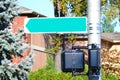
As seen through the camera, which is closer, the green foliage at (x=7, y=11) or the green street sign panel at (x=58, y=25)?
the green street sign panel at (x=58, y=25)

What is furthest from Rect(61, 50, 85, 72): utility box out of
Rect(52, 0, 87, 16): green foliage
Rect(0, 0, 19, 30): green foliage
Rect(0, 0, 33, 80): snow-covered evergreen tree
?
Rect(52, 0, 87, 16): green foliage

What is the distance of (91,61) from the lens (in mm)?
6570

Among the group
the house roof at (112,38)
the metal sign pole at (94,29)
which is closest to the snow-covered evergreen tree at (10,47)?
the metal sign pole at (94,29)

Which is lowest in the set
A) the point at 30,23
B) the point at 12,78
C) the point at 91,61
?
the point at 12,78

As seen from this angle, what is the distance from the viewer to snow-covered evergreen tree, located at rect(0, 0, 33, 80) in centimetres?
905

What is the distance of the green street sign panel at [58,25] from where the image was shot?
7219mm

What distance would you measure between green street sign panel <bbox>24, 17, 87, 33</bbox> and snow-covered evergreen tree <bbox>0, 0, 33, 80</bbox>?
5.39 feet

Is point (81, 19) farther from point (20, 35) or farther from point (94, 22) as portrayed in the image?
point (20, 35)

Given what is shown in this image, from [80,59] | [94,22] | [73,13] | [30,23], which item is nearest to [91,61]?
[80,59]

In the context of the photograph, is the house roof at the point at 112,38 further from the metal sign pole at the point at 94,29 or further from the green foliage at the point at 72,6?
the metal sign pole at the point at 94,29

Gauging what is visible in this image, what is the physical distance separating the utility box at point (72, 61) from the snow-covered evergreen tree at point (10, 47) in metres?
2.66

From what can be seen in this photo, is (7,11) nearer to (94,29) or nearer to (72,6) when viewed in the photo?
(94,29)

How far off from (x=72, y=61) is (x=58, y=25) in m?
0.96

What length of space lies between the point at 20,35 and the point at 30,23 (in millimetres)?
1752
